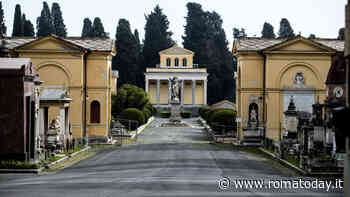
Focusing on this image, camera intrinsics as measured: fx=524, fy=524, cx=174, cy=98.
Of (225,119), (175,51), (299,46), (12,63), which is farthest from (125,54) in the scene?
(12,63)

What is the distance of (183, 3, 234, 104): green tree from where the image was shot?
87463 mm

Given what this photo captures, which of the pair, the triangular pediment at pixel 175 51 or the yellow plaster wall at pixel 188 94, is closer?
the triangular pediment at pixel 175 51

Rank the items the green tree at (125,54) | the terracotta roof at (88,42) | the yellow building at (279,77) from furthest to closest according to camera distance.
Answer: the green tree at (125,54) → the terracotta roof at (88,42) → the yellow building at (279,77)

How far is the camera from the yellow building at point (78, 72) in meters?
32.9

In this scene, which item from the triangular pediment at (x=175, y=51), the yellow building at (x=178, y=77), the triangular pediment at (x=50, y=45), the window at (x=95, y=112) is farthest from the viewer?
the triangular pediment at (x=175, y=51)

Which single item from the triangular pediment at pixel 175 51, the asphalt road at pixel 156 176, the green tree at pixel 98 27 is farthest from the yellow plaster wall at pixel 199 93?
the asphalt road at pixel 156 176

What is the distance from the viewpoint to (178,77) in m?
81.9

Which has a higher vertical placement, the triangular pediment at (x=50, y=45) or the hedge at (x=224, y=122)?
the triangular pediment at (x=50, y=45)

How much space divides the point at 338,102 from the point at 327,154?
8.64 feet

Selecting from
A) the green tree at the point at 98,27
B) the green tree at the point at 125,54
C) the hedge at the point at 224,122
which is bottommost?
the hedge at the point at 224,122

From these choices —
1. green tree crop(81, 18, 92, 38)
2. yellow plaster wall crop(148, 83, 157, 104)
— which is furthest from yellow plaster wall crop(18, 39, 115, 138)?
green tree crop(81, 18, 92, 38)

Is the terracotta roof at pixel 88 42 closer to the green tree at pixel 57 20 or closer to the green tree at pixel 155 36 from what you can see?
the green tree at pixel 155 36

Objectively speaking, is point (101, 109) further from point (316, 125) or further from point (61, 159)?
point (316, 125)

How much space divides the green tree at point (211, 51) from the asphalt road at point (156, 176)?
2295 inches
